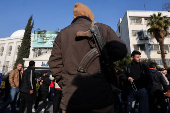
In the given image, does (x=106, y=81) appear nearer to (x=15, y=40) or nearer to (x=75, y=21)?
(x=75, y=21)

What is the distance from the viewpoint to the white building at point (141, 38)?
23.1m

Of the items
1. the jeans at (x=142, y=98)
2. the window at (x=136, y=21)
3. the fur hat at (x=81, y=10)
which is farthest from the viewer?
the window at (x=136, y=21)

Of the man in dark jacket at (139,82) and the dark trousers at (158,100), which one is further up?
the man in dark jacket at (139,82)

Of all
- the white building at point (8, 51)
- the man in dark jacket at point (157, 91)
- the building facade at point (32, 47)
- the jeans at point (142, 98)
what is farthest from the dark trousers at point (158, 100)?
the white building at point (8, 51)

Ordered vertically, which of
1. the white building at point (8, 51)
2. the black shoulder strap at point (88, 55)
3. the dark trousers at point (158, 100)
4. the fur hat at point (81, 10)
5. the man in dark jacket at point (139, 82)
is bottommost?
the dark trousers at point (158, 100)

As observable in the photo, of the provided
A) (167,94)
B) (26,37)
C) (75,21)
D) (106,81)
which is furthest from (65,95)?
(26,37)

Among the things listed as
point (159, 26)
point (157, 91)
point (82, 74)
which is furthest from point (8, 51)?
point (82, 74)

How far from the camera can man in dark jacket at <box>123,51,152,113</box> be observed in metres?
3.11

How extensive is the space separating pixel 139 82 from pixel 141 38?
75.1 feet

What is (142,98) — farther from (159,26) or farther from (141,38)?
(141,38)

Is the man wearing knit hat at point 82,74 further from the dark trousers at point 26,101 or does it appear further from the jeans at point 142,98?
the dark trousers at point 26,101

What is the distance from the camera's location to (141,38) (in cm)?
2336

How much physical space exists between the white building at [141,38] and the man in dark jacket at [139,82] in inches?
835

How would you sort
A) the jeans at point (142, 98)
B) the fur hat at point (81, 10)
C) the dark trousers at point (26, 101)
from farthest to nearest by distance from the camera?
the dark trousers at point (26, 101)
the jeans at point (142, 98)
the fur hat at point (81, 10)
